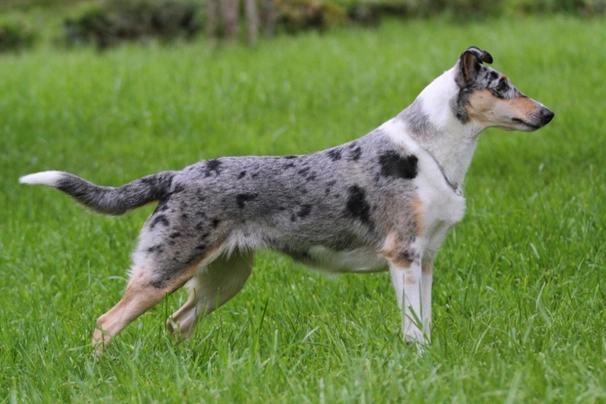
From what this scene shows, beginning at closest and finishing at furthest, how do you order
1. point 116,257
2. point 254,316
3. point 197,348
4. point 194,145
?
point 197,348 → point 254,316 → point 116,257 → point 194,145

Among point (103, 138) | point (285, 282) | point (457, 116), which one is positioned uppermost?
point (457, 116)

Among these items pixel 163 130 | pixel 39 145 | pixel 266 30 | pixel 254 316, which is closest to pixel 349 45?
pixel 266 30

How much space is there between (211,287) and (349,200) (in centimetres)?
100

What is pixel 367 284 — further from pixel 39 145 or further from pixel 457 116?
pixel 39 145

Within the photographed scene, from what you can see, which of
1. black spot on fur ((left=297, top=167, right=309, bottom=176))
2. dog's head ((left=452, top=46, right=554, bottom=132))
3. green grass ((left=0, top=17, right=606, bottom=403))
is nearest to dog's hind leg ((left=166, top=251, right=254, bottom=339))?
green grass ((left=0, top=17, right=606, bottom=403))

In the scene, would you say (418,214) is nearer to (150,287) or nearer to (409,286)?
(409,286)

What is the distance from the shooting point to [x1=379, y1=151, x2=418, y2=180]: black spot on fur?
197 inches

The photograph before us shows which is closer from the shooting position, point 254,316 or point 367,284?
point 254,316

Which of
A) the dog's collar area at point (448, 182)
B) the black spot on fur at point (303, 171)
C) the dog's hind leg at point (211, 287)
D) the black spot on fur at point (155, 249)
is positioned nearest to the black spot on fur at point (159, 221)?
the black spot on fur at point (155, 249)

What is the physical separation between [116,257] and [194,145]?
2891 millimetres

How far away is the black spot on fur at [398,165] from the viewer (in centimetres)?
502

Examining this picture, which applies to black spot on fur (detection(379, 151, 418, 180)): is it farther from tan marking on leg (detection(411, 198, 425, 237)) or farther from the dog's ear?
the dog's ear

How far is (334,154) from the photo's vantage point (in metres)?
5.25

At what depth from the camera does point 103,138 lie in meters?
10.4
